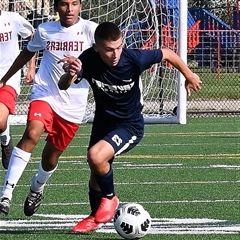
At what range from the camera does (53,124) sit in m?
9.16

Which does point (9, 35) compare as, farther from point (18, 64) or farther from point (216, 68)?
point (216, 68)

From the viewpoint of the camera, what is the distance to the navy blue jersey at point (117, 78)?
815 cm

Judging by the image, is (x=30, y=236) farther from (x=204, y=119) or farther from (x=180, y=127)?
(x=204, y=119)

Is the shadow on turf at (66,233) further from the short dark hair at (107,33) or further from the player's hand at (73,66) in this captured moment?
the short dark hair at (107,33)

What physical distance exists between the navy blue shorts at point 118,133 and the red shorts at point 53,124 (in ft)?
2.34

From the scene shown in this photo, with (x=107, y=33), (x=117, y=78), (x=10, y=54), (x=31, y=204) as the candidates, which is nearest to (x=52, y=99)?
(x=31, y=204)

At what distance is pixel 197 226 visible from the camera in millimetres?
8211

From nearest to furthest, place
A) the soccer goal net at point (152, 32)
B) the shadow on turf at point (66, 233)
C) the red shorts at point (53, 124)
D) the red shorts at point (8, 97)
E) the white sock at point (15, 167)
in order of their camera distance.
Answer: the shadow on turf at point (66, 233), the white sock at point (15, 167), the red shorts at point (53, 124), the red shorts at point (8, 97), the soccer goal net at point (152, 32)

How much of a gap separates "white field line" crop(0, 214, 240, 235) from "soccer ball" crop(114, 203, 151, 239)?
0.31 meters

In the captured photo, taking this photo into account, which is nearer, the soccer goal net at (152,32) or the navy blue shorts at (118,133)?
the navy blue shorts at (118,133)

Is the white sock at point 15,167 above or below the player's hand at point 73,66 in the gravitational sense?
below

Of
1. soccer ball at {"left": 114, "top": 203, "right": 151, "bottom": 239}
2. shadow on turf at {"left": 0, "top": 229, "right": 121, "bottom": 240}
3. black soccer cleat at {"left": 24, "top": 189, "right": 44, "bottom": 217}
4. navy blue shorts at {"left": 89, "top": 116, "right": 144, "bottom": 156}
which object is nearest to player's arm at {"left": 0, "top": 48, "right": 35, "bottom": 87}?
black soccer cleat at {"left": 24, "top": 189, "right": 44, "bottom": 217}

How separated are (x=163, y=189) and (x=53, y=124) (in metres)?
2.04

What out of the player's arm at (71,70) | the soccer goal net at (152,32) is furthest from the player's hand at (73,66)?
the soccer goal net at (152,32)
